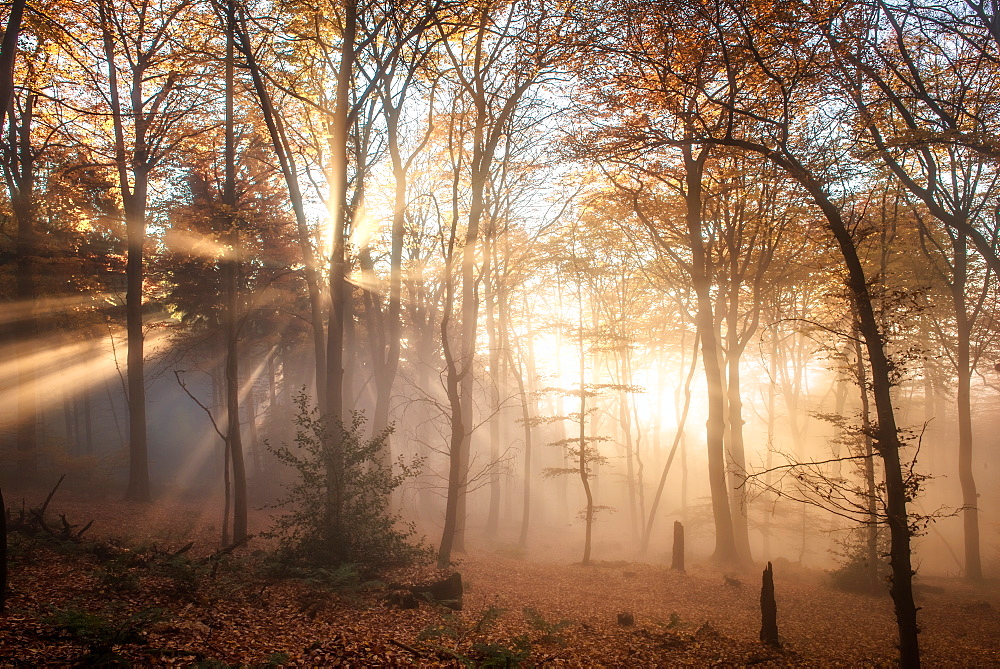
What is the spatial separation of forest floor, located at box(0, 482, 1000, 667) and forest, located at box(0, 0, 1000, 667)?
0.24ft

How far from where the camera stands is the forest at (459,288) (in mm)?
7695

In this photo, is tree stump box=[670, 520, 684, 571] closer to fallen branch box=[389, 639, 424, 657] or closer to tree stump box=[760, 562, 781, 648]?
Result: tree stump box=[760, 562, 781, 648]

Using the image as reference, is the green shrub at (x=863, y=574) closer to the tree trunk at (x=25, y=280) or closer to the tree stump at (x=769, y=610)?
the tree stump at (x=769, y=610)

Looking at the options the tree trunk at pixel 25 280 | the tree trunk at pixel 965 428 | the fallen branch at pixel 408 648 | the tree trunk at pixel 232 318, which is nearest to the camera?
the fallen branch at pixel 408 648

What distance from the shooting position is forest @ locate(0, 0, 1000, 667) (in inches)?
303

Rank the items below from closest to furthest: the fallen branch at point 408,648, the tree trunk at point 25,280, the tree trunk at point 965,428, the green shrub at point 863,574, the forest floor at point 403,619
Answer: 1. the forest floor at point 403,619
2. the fallen branch at point 408,648
3. the green shrub at point 863,574
4. the tree trunk at point 965,428
5. the tree trunk at point 25,280

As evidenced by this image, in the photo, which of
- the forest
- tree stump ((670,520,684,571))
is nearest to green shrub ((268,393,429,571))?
the forest

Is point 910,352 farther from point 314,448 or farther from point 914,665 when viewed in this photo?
point 314,448

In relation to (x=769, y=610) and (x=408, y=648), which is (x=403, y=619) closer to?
(x=408, y=648)

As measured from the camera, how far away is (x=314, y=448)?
11539 mm

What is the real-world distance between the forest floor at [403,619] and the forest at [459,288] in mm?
72

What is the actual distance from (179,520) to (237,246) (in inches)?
358

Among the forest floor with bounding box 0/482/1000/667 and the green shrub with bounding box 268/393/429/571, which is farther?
the green shrub with bounding box 268/393/429/571

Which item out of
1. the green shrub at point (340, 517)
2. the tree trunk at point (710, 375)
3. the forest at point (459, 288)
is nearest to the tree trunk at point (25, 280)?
the forest at point (459, 288)
